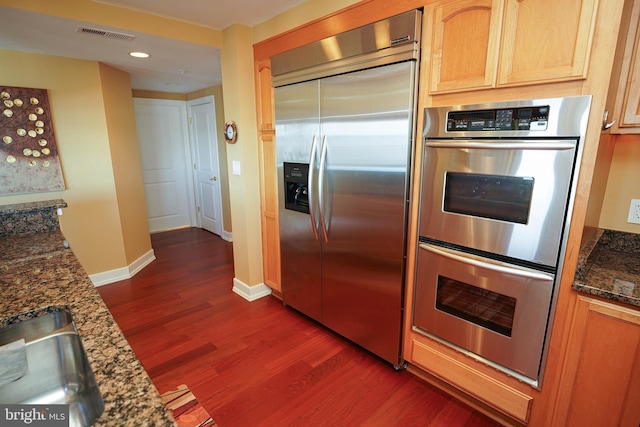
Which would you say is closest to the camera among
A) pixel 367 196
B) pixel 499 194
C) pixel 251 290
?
pixel 499 194

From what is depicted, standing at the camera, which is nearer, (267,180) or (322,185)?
(322,185)

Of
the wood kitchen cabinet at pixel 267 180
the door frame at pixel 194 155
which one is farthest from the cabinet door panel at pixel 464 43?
the door frame at pixel 194 155

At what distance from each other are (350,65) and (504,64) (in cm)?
86

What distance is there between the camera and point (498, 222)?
150 cm

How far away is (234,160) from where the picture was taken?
2924mm

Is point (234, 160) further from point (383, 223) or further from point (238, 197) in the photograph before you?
point (383, 223)

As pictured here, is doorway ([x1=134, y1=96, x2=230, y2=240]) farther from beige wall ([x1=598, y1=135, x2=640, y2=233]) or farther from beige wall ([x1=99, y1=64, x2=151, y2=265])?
Answer: beige wall ([x1=598, y1=135, x2=640, y2=233])

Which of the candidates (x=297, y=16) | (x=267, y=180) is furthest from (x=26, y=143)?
(x=297, y=16)

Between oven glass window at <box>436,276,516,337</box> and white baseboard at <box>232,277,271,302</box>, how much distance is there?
1.82m

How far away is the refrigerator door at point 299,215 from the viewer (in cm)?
228

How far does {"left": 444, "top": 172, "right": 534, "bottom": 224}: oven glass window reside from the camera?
1.42 meters

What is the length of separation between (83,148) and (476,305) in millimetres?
3627

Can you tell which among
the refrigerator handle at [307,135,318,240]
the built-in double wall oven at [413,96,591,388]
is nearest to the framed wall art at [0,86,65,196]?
the refrigerator handle at [307,135,318,240]

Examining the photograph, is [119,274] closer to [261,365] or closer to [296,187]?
[261,365]
